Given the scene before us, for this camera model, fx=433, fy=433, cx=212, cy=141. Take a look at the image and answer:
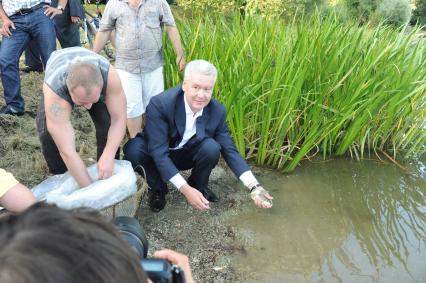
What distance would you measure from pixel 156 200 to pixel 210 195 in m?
0.35

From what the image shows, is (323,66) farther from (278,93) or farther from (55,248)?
(55,248)

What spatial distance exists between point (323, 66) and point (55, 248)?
9.39 ft

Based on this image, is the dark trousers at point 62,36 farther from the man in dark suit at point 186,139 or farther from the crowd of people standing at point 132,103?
the man in dark suit at point 186,139

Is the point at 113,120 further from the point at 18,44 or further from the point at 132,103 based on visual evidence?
the point at 18,44

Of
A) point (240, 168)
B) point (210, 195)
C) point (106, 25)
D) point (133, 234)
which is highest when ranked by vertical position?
point (133, 234)

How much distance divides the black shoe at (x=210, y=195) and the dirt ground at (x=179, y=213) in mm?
43

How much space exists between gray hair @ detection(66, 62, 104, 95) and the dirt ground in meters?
0.78

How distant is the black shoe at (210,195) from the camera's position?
2.73 meters

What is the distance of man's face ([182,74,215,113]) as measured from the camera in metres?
2.33

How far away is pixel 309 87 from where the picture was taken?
311 centimetres

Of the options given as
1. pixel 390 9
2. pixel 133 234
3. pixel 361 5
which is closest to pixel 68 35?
pixel 133 234

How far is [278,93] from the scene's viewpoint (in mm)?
2998

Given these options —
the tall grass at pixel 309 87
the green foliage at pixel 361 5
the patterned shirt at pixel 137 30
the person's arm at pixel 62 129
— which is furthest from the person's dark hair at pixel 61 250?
the green foliage at pixel 361 5

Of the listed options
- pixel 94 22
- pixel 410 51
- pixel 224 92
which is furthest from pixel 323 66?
pixel 94 22
